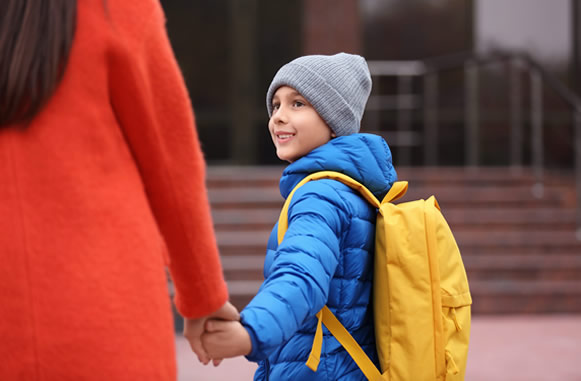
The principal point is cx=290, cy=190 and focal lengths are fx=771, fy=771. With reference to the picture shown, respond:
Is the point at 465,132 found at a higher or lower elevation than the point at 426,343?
lower

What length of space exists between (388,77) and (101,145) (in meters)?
9.67

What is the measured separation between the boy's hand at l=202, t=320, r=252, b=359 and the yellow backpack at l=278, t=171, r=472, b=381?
0.37 meters

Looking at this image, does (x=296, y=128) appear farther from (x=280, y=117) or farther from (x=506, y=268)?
(x=506, y=268)

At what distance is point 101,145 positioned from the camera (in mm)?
1267

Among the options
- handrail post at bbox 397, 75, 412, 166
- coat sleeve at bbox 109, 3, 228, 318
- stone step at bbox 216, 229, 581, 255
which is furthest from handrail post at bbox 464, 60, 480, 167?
coat sleeve at bbox 109, 3, 228, 318

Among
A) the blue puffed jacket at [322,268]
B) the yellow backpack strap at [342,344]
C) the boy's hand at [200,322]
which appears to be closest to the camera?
the boy's hand at [200,322]

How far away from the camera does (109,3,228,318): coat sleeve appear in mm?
1298

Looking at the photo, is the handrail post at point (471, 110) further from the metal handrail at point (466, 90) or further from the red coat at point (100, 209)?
the red coat at point (100, 209)

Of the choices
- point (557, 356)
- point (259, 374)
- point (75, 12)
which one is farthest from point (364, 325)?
point (557, 356)

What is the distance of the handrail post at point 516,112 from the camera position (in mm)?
9242

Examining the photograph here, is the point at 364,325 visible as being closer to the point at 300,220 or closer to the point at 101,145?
the point at 300,220

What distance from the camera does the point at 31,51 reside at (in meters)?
1.21

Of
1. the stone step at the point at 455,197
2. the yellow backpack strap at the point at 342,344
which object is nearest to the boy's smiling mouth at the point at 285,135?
the yellow backpack strap at the point at 342,344

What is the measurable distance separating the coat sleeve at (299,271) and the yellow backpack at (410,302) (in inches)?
4.5
